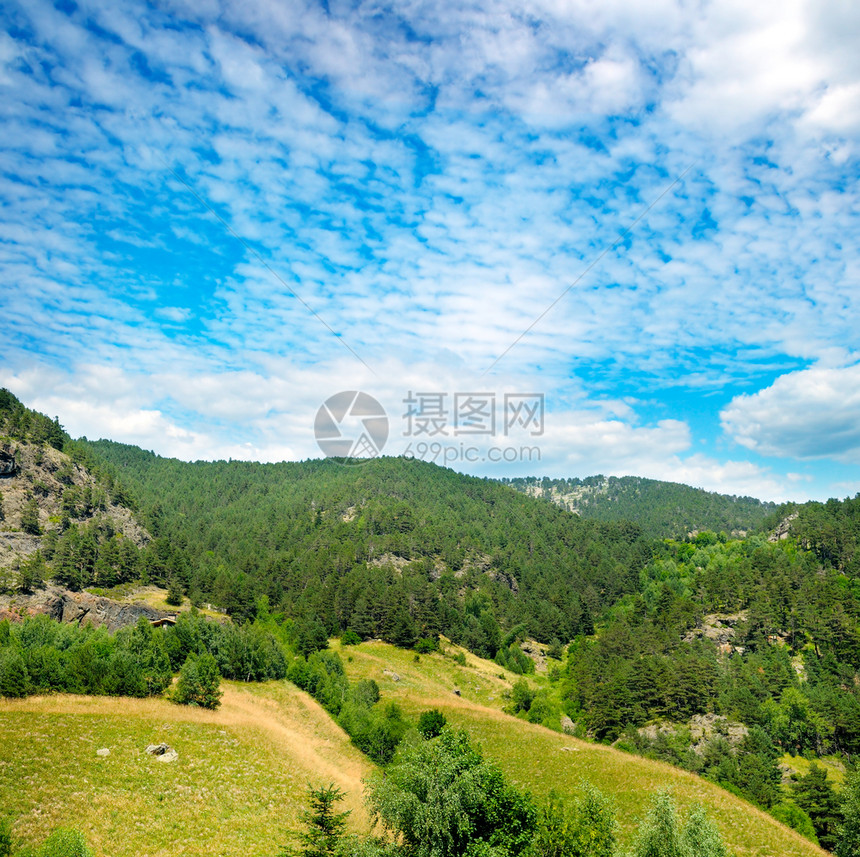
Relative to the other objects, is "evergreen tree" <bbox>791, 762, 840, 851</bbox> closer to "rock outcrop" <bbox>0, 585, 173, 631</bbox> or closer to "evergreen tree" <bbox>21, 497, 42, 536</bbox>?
"rock outcrop" <bbox>0, 585, 173, 631</bbox>

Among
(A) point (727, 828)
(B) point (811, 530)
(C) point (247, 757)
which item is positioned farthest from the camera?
(B) point (811, 530)

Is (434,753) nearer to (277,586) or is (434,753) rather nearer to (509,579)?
(277,586)

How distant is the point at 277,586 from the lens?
128375 millimetres

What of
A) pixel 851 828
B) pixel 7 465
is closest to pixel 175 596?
pixel 7 465

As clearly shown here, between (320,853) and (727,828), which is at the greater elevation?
(320,853)

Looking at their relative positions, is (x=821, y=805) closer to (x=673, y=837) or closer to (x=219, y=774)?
(x=673, y=837)

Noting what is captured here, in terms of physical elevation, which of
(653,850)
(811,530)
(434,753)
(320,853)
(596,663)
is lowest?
(596,663)

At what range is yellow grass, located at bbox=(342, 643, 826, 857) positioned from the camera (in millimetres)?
34781

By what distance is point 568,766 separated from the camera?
47.5m

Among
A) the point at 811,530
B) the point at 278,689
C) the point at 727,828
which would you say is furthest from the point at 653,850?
the point at 811,530

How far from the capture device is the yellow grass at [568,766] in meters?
34.8

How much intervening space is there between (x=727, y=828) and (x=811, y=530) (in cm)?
17393

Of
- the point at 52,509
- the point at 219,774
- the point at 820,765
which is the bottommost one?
the point at 820,765

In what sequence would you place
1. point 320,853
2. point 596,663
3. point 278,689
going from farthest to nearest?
point 596,663 → point 278,689 → point 320,853
